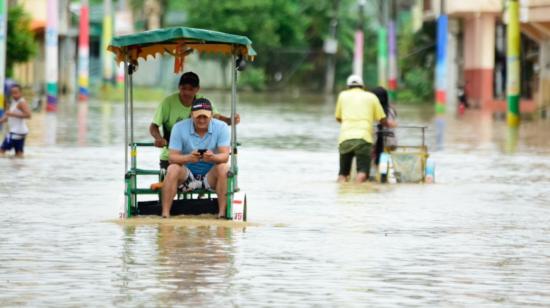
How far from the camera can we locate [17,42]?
5100 centimetres

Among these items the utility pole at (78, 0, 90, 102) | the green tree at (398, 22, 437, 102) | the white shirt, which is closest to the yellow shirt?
the white shirt

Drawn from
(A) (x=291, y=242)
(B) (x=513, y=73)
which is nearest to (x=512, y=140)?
(B) (x=513, y=73)

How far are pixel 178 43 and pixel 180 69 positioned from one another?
49 centimetres

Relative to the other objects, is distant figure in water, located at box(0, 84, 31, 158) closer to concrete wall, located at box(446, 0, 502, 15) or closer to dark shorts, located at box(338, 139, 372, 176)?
dark shorts, located at box(338, 139, 372, 176)

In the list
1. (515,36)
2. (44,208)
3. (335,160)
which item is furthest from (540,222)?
(515,36)

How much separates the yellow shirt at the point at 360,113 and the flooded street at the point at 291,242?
0.73 meters

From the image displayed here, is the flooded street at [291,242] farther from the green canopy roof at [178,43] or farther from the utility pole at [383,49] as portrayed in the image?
the utility pole at [383,49]

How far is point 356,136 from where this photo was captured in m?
22.6

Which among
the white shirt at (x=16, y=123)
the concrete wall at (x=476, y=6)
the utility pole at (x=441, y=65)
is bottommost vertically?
the white shirt at (x=16, y=123)

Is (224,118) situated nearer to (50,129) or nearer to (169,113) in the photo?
(169,113)

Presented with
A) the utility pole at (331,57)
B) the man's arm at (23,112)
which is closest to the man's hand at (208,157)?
the man's arm at (23,112)

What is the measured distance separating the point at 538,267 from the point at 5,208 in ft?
21.4

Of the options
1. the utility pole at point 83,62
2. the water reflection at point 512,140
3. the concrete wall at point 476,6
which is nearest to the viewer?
the water reflection at point 512,140

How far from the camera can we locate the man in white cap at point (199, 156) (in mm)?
16000
